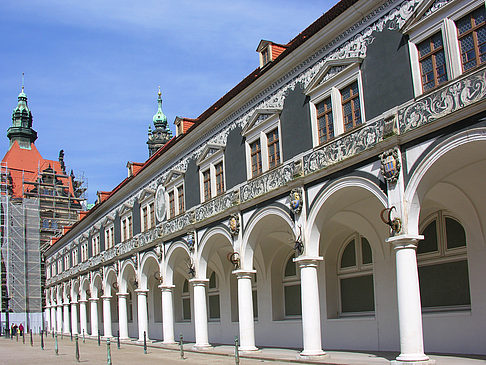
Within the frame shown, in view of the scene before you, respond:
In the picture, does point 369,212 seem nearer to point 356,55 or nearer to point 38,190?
point 356,55

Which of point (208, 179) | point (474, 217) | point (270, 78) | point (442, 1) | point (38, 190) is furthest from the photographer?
point (38, 190)

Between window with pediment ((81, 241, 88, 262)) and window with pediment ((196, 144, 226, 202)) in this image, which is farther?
window with pediment ((81, 241, 88, 262))

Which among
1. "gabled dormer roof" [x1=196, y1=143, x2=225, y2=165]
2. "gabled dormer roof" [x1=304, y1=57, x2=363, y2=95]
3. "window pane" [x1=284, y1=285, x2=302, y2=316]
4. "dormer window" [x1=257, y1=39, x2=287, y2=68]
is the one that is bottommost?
"window pane" [x1=284, y1=285, x2=302, y2=316]

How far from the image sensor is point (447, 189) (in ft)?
49.1

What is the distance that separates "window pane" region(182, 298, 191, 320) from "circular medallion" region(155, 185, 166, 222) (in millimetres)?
5690

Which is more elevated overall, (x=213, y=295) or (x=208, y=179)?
(x=208, y=179)

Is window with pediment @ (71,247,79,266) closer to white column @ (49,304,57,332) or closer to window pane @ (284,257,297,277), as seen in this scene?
Result: white column @ (49,304,57,332)

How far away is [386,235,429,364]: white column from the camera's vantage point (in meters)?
12.5

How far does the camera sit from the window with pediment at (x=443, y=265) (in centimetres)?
1553

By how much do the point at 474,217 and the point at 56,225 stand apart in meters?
56.9

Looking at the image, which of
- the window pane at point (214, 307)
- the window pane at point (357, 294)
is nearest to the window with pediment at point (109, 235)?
the window pane at point (214, 307)

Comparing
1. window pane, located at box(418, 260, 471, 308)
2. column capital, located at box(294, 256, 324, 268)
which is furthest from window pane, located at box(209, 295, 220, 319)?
window pane, located at box(418, 260, 471, 308)

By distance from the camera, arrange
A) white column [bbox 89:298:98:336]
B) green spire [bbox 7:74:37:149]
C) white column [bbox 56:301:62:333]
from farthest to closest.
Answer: green spire [bbox 7:74:37:149]
white column [bbox 56:301:62:333]
white column [bbox 89:298:98:336]

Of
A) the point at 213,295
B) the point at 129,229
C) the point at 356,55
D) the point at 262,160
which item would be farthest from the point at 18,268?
the point at 356,55
